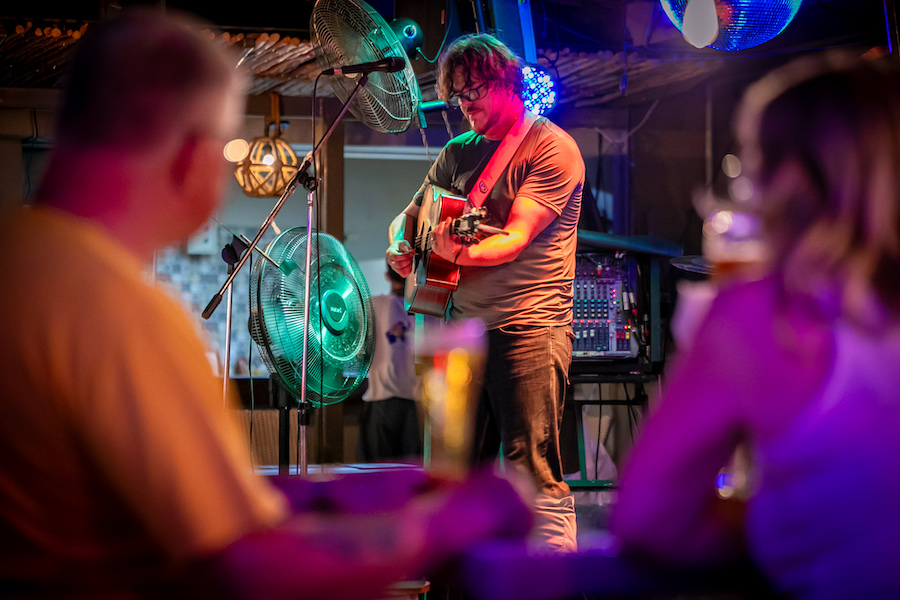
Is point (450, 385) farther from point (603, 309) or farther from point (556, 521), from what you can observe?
point (603, 309)

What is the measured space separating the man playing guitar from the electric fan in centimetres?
39

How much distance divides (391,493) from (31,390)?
0.44 meters

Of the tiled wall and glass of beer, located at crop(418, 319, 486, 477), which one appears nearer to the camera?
glass of beer, located at crop(418, 319, 486, 477)

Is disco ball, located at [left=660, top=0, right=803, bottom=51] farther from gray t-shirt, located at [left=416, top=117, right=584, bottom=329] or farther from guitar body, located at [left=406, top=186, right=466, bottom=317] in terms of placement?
guitar body, located at [left=406, top=186, right=466, bottom=317]

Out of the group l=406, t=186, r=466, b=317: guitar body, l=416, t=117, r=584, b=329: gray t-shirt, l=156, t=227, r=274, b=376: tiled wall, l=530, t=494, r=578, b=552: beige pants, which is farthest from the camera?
l=156, t=227, r=274, b=376: tiled wall

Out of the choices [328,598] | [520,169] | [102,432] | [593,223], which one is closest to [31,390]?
[102,432]

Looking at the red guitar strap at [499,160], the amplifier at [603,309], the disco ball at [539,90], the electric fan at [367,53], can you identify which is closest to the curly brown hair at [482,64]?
the red guitar strap at [499,160]

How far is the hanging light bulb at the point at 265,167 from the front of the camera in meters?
5.64

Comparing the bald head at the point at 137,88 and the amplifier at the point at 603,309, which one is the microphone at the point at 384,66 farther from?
the bald head at the point at 137,88

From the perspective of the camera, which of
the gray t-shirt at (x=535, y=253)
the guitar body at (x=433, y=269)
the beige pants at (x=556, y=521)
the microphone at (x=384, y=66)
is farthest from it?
the microphone at (x=384, y=66)

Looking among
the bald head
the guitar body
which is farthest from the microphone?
the bald head

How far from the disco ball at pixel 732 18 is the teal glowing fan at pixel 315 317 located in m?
2.14

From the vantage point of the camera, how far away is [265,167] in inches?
222

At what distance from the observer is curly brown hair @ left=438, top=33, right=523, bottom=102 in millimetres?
3018
